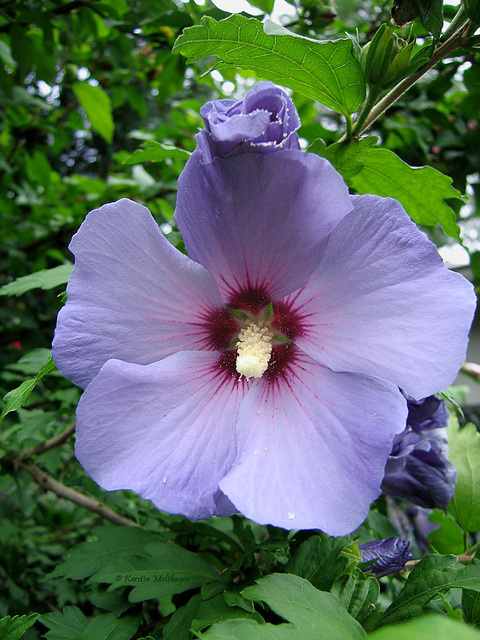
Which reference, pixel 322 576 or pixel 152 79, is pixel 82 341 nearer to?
pixel 322 576

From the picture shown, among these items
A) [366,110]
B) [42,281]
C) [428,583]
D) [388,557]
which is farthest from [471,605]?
[42,281]

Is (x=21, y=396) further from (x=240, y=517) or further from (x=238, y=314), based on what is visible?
(x=240, y=517)

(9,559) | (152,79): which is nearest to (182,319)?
(9,559)

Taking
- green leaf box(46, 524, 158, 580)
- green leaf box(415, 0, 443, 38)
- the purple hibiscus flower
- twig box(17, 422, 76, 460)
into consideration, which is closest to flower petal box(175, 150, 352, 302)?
the purple hibiscus flower

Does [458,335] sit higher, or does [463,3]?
[463,3]

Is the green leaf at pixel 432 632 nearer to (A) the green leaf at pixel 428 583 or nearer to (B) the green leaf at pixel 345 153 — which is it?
(A) the green leaf at pixel 428 583
